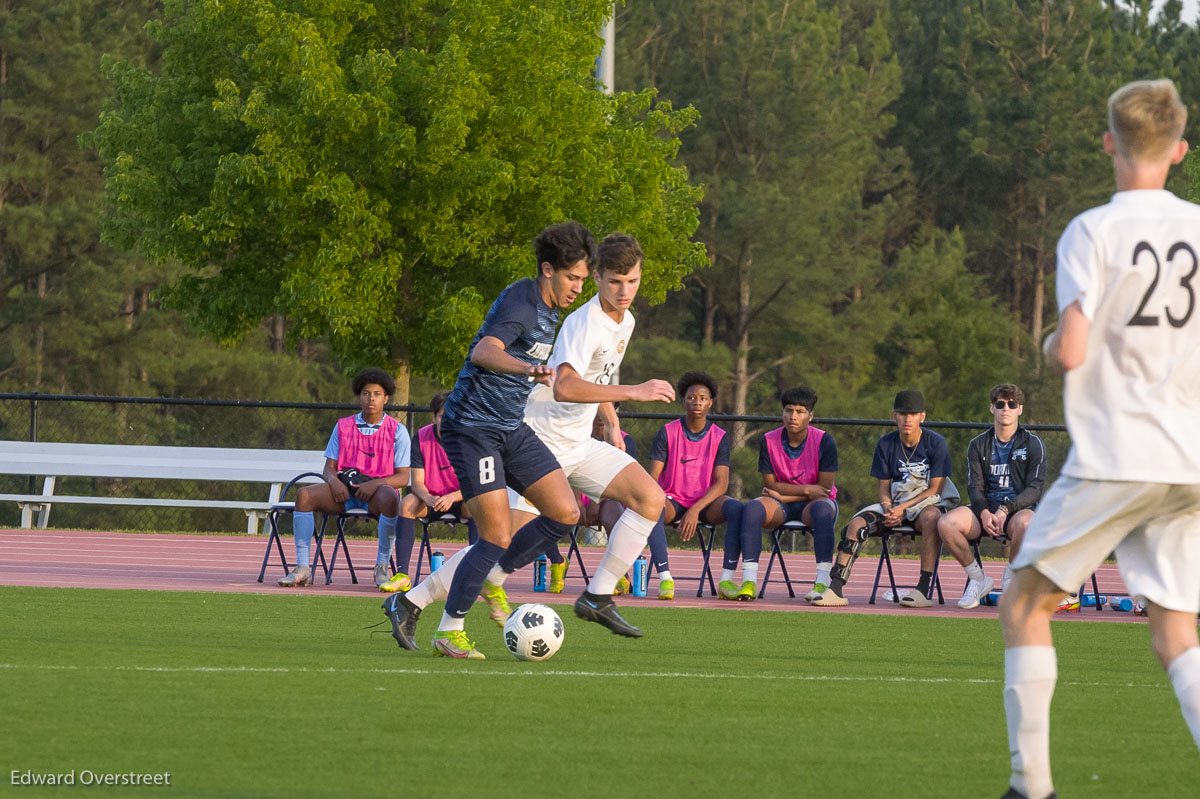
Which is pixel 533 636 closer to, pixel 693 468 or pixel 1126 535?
pixel 1126 535

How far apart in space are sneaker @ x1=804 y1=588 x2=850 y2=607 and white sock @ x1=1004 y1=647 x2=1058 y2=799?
25.1 ft

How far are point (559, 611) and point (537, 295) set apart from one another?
363cm

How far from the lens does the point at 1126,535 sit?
448 centimetres

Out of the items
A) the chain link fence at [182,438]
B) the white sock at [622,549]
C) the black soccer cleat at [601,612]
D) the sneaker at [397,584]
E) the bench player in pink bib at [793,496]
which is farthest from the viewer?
the chain link fence at [182,438]

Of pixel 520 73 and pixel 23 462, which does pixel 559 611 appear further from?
pixel 520 73

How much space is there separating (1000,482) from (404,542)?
450 centimetres

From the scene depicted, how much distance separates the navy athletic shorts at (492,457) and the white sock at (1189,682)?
3806 millimetres

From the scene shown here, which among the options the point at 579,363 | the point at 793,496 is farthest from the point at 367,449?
the point at 579,363

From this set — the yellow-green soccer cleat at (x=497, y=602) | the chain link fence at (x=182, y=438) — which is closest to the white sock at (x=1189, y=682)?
the yellow-green soccer cleat at (x=497, y=602)

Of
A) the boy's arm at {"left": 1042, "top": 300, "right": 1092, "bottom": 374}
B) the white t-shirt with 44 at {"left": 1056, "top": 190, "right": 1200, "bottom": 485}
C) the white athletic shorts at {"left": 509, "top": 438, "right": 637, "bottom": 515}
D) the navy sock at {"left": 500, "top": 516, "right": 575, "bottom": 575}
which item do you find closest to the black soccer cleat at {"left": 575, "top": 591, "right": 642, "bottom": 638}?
the navy sock at {"left": 500, "top": 516, "right": 575, "bottom": 575}

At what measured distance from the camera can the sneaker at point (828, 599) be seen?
39.7 ft

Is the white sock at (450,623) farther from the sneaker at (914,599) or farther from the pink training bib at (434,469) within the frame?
the sneaker at (914,599)

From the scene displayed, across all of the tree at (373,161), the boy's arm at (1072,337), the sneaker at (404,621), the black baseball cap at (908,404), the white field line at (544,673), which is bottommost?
the white field line at (544,673)

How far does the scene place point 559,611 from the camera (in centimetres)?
1077
